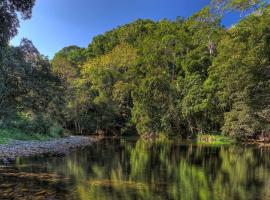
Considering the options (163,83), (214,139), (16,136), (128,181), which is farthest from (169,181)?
(163,83)

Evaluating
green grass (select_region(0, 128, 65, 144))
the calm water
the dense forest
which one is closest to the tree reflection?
the calm water

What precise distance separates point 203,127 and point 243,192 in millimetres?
33880

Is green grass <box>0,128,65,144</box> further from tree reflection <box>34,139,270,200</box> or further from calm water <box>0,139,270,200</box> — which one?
tree reflection <box>34,139,270,200</box>

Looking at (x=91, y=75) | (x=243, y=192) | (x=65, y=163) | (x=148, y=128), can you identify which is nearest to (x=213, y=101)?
(x=148, y=128)

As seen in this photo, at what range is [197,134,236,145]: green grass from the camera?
39.2 metres

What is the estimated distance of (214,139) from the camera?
1620 inches

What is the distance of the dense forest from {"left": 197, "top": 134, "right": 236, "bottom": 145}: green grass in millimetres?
1705

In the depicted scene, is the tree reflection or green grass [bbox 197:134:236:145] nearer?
the tree reflection

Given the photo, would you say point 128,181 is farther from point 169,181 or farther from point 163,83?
point 163,83

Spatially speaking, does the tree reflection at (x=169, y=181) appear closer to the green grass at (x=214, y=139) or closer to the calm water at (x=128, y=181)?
the calm water at (x=128, y=181)

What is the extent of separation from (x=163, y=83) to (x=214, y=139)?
11.4 meters

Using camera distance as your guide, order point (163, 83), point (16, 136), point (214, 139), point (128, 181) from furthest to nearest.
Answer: point (163, 83), point (214, 139), point (16, 136), point (128, 181)

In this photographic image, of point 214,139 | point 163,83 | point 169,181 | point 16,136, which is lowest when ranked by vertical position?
point 169,181

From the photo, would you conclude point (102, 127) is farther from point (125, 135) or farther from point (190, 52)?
point (190, 52)
